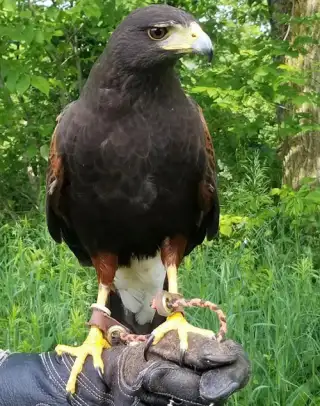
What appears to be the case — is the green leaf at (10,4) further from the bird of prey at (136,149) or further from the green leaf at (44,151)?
the bird of prey at (136,149)

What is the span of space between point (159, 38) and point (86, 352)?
121 cm

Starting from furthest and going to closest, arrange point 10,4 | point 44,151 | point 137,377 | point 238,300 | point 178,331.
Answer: point 44,151, point 10,4, point 238,300, point 178,331, point 137,377

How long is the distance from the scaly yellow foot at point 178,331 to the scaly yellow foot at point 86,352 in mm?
246

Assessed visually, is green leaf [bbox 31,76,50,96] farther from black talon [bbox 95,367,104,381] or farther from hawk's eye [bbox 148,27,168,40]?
black talon [bbox 95,367,104,381]

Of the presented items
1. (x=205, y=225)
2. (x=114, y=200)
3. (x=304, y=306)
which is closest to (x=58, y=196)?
(x=114, y=200)

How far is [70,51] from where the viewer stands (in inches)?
255

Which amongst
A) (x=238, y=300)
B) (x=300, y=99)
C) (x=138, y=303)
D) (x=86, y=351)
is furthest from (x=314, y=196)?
(x=86, y=351)

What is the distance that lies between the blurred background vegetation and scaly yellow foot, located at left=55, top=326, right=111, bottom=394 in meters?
0.97

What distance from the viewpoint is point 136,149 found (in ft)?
8.45

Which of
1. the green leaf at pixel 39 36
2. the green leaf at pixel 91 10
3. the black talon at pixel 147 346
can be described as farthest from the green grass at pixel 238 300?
the green leaf at pixel 91 10

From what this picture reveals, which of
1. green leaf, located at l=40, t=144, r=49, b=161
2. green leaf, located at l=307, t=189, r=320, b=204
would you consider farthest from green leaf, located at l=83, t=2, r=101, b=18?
green leaf, located at l=307, t=189, r=320, b=204

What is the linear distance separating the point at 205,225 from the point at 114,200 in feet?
2.14

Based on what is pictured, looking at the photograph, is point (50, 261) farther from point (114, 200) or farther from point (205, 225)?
point (114, 200)

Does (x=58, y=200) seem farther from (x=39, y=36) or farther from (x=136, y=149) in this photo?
(x=39, y=36)
